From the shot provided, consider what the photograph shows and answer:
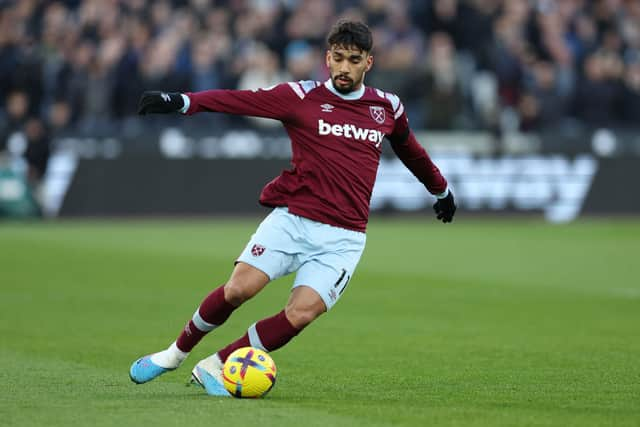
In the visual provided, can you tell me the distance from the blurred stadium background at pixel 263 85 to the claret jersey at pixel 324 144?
607 inches

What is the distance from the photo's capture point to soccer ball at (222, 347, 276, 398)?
7754mm

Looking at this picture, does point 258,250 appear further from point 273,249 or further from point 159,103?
point 159,103

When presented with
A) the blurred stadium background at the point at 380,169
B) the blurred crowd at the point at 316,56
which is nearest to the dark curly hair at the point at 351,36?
the blurred stadium background at the point at 380,169

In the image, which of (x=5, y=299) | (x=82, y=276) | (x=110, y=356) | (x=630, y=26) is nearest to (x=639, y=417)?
(x=110, y=356)

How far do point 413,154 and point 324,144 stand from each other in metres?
0.79

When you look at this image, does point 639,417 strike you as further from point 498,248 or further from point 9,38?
point 9,38

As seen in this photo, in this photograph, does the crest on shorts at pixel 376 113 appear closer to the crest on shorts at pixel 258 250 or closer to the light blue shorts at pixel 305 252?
the light blue shorts at pixel 305 252

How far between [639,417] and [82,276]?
9571 millimetres

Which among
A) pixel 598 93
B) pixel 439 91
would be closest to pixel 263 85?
pixel 439 91

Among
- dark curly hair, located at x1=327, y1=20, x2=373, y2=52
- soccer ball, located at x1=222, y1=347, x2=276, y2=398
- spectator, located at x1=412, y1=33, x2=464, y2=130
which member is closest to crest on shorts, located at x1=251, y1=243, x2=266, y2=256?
soccer ball, located at x1=222, y1=347, x2=276, y2=398

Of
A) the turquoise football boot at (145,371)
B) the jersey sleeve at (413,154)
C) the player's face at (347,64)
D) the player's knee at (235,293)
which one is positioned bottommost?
the turquoise football boot at (145,371)

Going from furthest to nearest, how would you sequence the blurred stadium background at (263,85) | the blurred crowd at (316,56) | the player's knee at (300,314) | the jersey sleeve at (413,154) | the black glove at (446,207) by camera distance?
the blurred crowd at (316,56) → the blurred stadium background at (263,85) → the black glove at (446,207) → the jersey sleeve at (413,154) → the player's knee at (300,314)

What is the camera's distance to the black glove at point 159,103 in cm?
763

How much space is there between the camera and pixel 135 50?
79.6 feet
